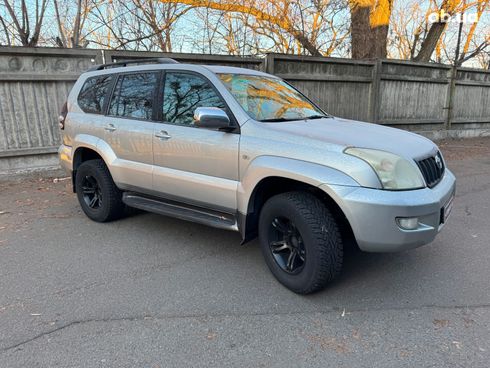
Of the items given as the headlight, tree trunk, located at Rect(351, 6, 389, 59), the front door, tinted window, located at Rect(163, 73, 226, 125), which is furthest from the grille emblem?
tree trunk, located at Rect(351, 6, 389, 59)

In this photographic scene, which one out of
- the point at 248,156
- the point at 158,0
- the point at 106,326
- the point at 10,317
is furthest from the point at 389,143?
the point at 158,0

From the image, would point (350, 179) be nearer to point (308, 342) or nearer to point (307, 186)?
point (307, 186)

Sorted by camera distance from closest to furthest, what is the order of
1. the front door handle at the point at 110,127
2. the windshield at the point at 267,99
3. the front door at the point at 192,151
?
1. the front door at the point at 192,151
2. the windshield at the point at 267,99
3. the front door handle at the point at 110,127

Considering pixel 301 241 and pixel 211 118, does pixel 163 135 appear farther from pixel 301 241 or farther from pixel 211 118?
pixel 301 241

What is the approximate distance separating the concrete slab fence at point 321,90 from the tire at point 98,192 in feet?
8.55

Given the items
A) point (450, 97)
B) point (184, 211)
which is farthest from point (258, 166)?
point (450, 97)

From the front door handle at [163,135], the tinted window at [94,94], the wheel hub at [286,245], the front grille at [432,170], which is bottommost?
the wheel hub at [286,245]

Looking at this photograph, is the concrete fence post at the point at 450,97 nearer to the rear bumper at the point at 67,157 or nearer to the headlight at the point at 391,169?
the headlight at the point at 391,169

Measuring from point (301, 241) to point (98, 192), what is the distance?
118 inches

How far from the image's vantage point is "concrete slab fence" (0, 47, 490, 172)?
22.1 ft

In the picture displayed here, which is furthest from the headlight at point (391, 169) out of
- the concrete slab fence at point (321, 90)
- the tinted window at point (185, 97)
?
the concrete slab fence at point (321, 90)

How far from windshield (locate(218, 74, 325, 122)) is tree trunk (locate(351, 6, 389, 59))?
27.0ft

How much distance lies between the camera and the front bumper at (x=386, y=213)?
8.93 ft

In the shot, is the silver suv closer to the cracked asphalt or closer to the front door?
the front door
